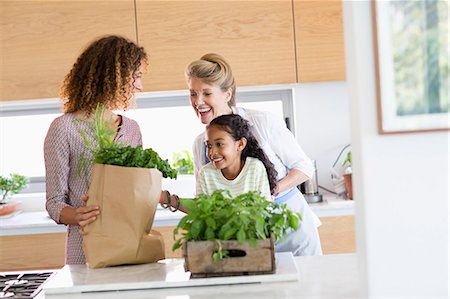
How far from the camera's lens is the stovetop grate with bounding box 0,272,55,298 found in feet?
6.57

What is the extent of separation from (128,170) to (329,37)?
7.76 ft

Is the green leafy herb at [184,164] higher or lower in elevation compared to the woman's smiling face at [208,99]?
lower

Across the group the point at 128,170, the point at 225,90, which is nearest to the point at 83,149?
the point at 128,170

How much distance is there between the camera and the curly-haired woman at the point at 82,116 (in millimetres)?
2445

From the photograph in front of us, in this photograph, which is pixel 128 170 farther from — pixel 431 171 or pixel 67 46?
pixel 67 46

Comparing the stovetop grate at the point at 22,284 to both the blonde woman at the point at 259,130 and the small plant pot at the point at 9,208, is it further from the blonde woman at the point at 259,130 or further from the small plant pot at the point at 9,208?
the small plant pot at the point at 9,208

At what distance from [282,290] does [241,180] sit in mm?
861

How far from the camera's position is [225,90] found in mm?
2922

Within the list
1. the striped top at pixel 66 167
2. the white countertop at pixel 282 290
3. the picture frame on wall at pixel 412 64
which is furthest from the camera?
the striped top at pixel 66 167

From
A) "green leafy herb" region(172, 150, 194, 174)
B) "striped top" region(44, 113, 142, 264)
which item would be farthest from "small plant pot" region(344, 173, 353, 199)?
"striped top" region(44, 113, 142, 264)

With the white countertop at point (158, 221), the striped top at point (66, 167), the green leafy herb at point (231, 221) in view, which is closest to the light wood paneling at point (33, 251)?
the white countertop at point (158, 221)

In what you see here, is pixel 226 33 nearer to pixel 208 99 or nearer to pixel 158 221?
pixel 158 221

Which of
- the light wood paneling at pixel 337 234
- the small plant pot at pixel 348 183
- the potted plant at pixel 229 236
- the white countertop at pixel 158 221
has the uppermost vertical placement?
the potted plant at pixel 229 236

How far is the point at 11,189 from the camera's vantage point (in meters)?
4.33
